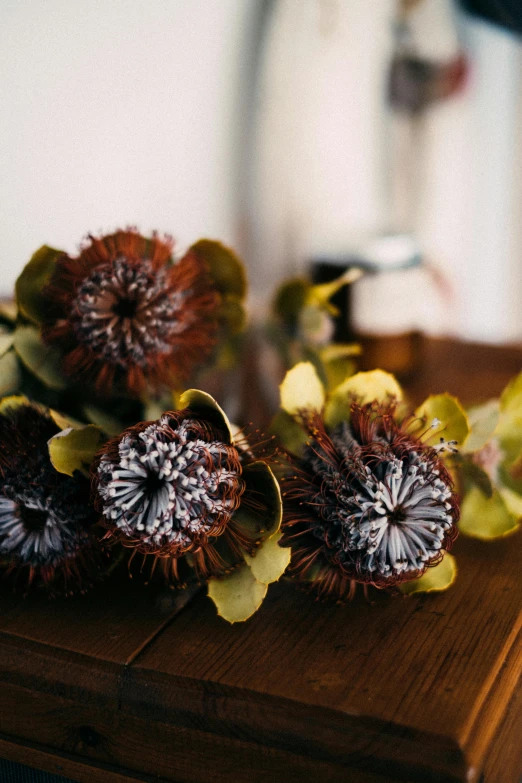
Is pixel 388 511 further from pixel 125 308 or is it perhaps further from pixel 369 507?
pixel 125 308

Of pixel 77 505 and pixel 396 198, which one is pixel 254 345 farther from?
pixel 396 198

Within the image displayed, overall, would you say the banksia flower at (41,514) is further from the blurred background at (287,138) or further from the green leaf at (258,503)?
the blurred background at (287,138)

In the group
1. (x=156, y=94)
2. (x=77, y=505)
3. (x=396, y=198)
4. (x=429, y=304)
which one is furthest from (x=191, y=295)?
(x=396, y=198)

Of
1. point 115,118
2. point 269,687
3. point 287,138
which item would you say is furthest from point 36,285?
point 287,138

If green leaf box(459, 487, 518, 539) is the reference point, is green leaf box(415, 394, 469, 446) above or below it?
above

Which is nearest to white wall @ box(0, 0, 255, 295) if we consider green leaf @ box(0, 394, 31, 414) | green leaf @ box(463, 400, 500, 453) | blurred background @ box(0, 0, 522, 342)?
blurred background @ box(0, 0, 522, 342)

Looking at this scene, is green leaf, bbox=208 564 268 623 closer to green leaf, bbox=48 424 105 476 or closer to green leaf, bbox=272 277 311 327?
green leaf, bbox=48 424 105 476
